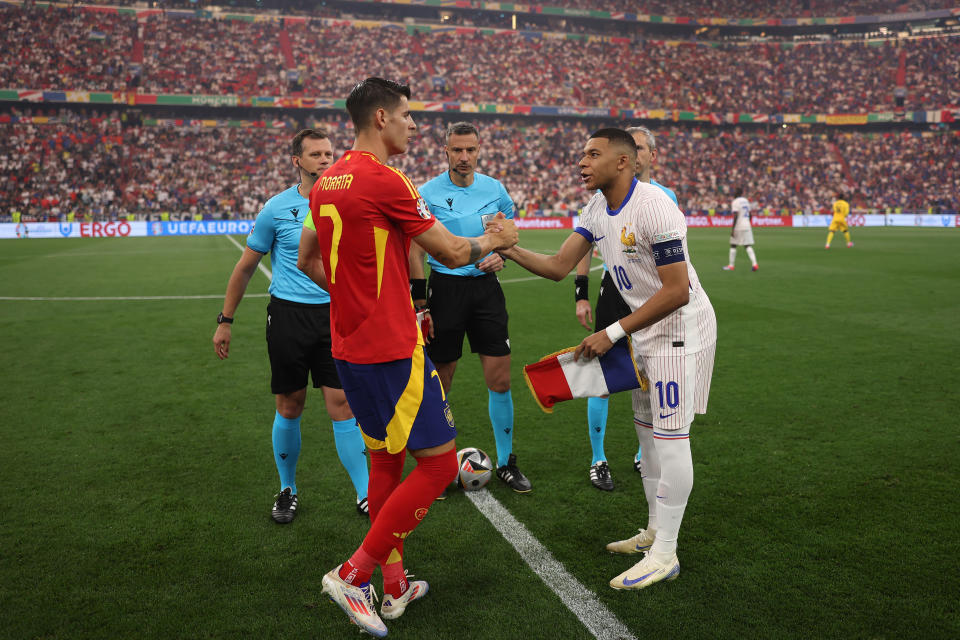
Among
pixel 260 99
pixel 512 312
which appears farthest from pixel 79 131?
pixel 512 312

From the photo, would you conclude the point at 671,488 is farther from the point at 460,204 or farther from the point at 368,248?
the point at 460,204

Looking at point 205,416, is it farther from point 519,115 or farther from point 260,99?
point 519,115

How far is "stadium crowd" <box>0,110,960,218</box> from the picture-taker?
3706 centimetres

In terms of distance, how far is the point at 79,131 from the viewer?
39.3 meters

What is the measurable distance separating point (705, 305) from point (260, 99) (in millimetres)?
42867

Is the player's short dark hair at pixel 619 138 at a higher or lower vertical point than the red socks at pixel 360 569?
higher

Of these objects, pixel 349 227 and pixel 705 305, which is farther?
pixel 705 305

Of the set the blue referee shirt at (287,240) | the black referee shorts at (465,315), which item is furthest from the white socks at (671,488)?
the blue referee shirt at (287,240)

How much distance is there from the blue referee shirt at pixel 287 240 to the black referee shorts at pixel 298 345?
0.22ft

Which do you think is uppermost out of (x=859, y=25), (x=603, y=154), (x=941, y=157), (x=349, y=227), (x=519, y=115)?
(x=859, y=25)

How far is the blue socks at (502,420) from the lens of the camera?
4875mm

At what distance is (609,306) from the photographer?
464 centimetres

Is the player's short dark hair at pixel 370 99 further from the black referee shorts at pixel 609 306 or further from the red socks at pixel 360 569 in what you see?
the black referee shorts at pixel 609 306

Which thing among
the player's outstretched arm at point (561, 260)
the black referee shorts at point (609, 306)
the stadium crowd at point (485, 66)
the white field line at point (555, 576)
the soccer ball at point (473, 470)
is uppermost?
the stadium crowd at point (485, 66)
